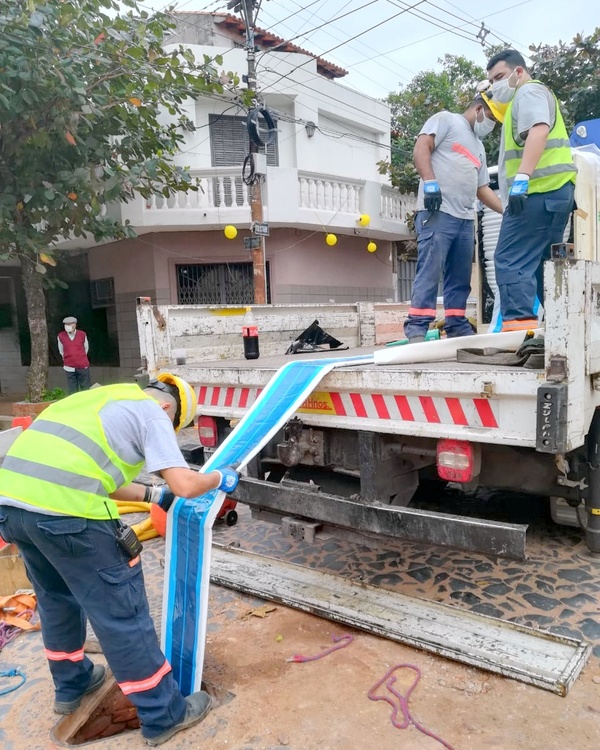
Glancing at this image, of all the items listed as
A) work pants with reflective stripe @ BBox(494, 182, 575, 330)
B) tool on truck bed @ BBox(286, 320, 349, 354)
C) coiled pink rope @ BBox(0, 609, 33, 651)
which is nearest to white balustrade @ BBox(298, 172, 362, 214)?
tool on truck bed @ BBox(286, 320, 349, 354)

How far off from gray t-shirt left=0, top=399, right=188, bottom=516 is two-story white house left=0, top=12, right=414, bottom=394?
8.96m

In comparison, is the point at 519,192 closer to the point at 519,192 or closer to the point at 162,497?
the point at 519,192

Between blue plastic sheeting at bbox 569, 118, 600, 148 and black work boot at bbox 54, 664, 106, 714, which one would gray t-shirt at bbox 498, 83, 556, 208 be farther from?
black work boot at bbox 54, 664, 106, 714

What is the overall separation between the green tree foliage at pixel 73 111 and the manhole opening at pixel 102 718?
229 inches

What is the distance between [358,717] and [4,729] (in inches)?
49.7

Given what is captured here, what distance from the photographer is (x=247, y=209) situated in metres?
10.7

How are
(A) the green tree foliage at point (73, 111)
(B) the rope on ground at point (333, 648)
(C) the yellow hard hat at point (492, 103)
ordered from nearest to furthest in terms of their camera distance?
1. (B) the rope on ground at point (333, 648)
2. (C) the yellow hard hat at point (492, 103)
3. (A) the green tree foliage at point (73, 111)

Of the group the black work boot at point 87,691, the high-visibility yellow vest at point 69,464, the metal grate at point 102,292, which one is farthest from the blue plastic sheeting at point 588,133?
the metal grate at point 102,292

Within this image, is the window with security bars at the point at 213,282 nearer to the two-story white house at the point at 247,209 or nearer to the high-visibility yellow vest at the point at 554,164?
the two-story white house at the point at 247,209

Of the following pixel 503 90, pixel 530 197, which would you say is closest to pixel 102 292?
pixel 503 90

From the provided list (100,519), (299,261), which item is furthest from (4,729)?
(299,261)

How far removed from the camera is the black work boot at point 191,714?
6.75 ft

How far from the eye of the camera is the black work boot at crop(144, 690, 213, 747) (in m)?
2.06

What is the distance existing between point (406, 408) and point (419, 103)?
10.8m
